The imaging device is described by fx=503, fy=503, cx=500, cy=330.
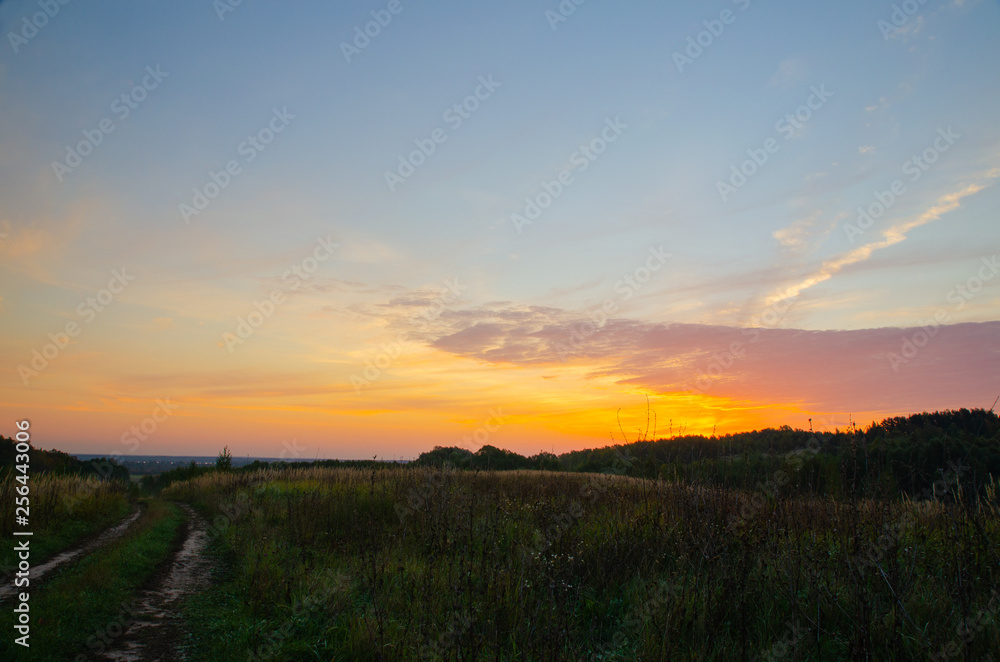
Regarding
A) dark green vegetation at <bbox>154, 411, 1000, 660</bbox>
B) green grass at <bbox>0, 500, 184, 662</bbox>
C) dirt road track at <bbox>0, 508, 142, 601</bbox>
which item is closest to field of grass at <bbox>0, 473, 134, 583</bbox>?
dirt road track at <bbox>0, 508, 142, 601</bbox>

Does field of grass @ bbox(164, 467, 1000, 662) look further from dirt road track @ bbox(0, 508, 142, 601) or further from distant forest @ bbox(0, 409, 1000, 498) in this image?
dirt road track @ bbox(0, 508, 142, 601)

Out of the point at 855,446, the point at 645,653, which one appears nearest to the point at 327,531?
the point at 645,653

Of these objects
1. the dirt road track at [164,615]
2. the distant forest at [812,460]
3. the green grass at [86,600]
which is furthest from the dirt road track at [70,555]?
the distant forest at [812,460]

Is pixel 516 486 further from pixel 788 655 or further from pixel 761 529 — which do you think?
pixel 788 655

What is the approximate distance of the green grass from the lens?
5180 millimetres

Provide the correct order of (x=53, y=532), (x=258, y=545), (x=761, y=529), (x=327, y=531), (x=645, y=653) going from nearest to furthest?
(x=645, y=653)
(x=761, y=529)
(x=258, y=545)
(x=327, y=531)
(x=53, y=532)

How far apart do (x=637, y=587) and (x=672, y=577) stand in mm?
474

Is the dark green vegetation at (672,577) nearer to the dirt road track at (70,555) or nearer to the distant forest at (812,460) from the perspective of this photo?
the distant forest at (812,460)

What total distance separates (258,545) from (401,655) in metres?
6.71

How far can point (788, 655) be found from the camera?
15.9 ft

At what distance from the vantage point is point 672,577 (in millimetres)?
6449

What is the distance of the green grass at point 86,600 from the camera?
5180 millimetres

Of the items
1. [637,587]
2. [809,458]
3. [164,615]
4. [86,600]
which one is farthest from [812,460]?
[86,600]

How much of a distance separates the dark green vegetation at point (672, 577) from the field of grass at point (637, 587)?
36 mm
